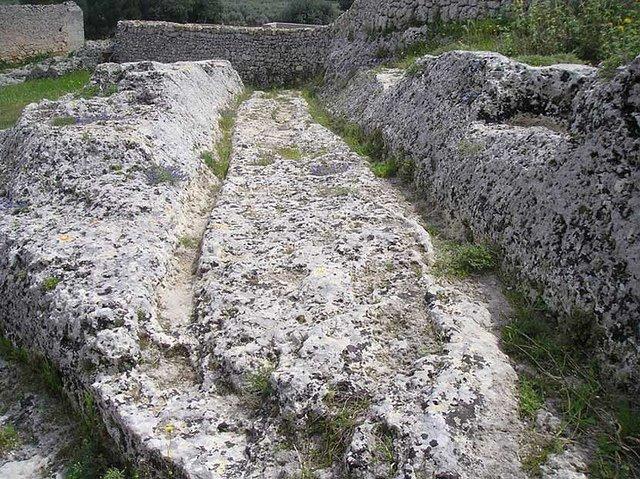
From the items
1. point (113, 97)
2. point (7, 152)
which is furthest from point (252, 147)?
point (7, 152)

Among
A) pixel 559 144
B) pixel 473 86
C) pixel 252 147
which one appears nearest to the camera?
pixel 559 144

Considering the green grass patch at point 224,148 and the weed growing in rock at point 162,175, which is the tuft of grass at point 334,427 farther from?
the green grass patch at point 224,148

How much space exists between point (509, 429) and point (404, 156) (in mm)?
5287

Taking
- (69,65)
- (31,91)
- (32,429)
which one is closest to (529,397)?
(32,429)

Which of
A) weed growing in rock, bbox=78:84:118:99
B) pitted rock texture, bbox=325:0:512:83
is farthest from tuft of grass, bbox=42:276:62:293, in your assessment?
pitted rock texture, bbox=325:0:512:83

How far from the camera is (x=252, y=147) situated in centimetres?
949

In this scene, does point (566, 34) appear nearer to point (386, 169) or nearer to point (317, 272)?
point (386, 169)

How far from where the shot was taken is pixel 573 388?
11.3 ft

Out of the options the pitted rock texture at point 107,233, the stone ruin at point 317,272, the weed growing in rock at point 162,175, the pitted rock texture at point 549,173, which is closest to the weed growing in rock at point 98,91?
the pitted rock texture at point 107,233

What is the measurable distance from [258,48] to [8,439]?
20119 mm

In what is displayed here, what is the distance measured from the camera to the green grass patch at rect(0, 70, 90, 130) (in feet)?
50.9

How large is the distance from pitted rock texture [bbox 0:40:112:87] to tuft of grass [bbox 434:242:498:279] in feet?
85.4

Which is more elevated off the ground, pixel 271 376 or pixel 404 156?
pixel 404 156

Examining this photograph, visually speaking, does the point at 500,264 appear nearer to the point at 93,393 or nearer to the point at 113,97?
the point at 93,393
